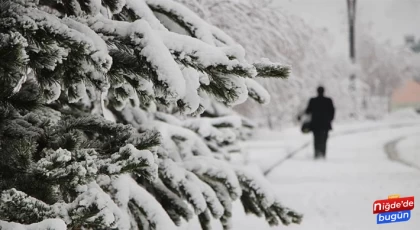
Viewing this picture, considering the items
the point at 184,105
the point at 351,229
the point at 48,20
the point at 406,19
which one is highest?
the point at 48,20

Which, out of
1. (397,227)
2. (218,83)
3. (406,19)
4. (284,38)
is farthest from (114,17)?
(406,19)

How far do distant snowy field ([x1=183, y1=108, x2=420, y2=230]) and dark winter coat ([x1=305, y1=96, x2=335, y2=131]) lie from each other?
0.42 metres

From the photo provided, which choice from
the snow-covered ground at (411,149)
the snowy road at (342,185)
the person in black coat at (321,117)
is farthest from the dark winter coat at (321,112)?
the snow-covered ground at (411,149)

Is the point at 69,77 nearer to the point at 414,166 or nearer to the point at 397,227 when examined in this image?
the point at 397,227

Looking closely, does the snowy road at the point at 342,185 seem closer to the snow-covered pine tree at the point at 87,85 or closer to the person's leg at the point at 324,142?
the person's leg at the point at 324,142

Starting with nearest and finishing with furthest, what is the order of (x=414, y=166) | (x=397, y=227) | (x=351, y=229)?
(x=397, y=227) → (x=351, y=229) → (x=414, y=166)

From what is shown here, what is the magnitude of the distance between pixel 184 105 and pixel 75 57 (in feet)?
1.04

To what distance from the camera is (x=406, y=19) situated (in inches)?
127

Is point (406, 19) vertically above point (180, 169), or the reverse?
point (406, 19)

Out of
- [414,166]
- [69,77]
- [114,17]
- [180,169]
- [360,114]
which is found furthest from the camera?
[360,114]

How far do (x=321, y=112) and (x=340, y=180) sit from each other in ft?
2.12

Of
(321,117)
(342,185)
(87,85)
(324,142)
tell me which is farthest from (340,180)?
(87,85)

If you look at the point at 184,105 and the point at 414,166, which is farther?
the point at 414,166

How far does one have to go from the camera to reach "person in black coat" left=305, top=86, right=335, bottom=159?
398 centimetres
